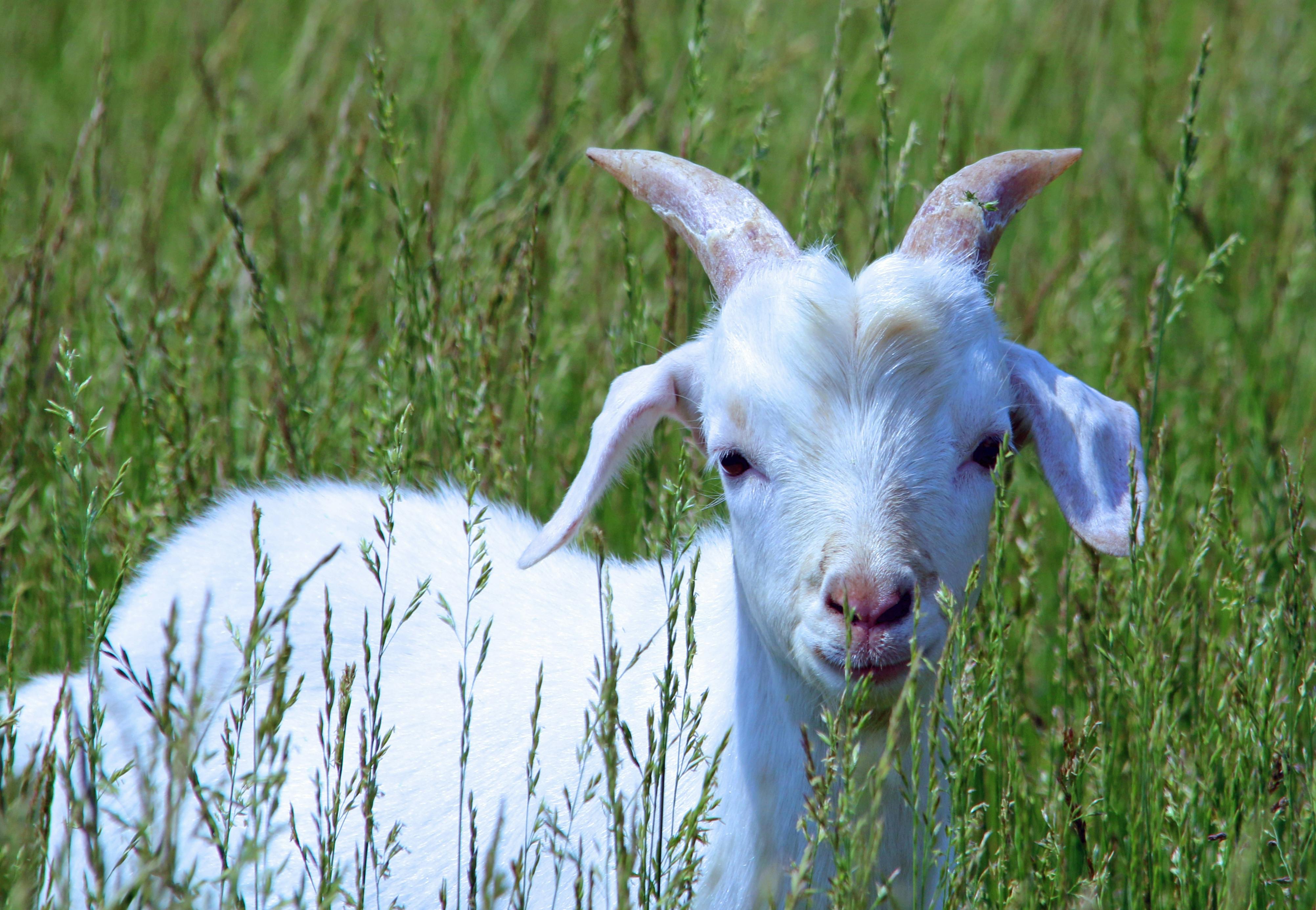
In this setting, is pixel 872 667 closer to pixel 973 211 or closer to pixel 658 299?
pixel 973 211

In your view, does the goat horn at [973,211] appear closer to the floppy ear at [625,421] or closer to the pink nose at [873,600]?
the floppy ear at [625,421]

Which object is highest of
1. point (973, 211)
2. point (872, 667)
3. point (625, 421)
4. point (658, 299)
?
point (658, 299)

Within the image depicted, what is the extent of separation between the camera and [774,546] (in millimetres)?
2285

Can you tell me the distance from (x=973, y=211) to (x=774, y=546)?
84cm

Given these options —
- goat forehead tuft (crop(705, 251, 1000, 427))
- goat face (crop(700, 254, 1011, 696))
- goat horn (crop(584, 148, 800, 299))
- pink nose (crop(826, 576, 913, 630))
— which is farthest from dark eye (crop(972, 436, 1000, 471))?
goat horn (crop(584, 148, 800, 299))

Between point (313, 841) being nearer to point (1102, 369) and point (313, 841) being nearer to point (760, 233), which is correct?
point (760, 233)

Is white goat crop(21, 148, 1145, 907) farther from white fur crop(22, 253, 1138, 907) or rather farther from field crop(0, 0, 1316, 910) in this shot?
field crop(0, 0, 1316, 910)

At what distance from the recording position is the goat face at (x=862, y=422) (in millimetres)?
2133

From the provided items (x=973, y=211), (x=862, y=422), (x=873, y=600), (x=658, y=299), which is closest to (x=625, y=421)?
(x=862, y=422)

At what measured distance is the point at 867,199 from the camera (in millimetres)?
5156

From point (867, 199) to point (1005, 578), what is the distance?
223 centimetres

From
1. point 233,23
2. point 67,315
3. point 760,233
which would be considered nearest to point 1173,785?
point 760,233

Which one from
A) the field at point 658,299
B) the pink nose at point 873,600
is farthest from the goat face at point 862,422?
the field at point 658,299

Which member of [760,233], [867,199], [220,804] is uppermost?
[867,199]
